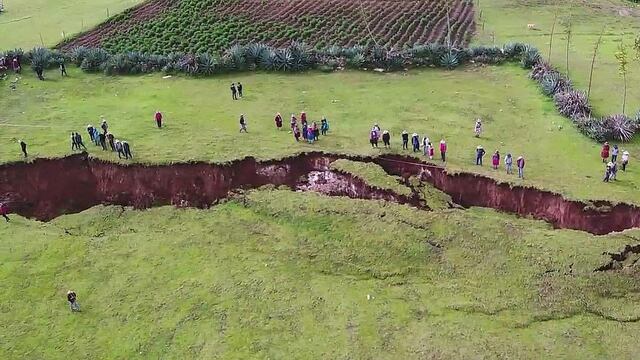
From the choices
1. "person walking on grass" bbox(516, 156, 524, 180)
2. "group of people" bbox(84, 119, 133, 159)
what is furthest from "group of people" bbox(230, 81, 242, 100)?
"person walking on grass" bbox(516, 156, 524, 180)

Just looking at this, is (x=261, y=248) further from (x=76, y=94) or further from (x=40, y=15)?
(x=40, y=15)

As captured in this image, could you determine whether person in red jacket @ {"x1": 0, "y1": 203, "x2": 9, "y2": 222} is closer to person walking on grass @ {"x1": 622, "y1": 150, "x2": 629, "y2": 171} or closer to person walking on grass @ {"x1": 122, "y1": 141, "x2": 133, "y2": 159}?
person walking on grass @ {"x1": 122, "y1": 141, "x2": 133, "y2": 159}

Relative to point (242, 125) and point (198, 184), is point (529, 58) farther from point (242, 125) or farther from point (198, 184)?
point (198, 184)

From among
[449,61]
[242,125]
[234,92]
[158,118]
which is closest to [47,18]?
[234,92]

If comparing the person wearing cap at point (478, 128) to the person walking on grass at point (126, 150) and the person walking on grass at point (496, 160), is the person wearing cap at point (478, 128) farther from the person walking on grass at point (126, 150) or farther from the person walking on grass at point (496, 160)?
the person walking on grass at point (126, 150)

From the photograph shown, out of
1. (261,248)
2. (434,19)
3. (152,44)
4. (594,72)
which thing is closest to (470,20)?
(434,19)
